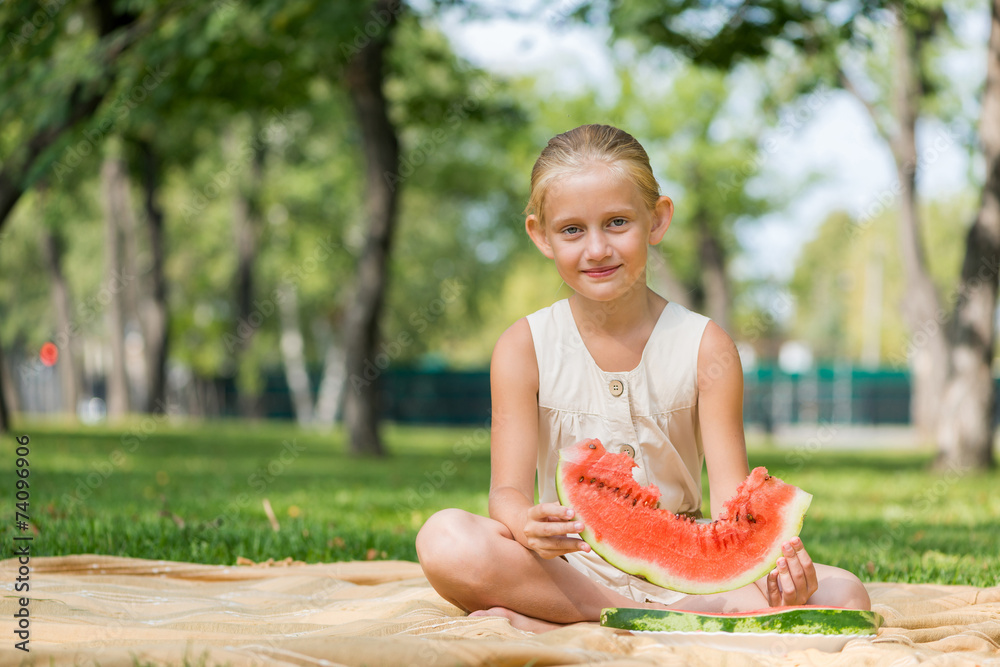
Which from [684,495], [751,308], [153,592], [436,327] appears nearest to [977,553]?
[684,495]

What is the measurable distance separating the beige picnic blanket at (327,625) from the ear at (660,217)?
1182mm

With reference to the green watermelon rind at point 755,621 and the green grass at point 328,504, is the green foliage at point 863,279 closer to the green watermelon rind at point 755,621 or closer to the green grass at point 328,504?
the green grass at point 328,504

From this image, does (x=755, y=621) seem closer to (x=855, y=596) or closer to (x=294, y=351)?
(x=855, y=596)

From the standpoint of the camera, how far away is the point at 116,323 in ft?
70.7

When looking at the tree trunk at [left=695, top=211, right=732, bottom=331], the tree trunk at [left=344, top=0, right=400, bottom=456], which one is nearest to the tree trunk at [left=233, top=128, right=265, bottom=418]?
the tree trunk at [left=344, top=0, right=400, bottom=456]

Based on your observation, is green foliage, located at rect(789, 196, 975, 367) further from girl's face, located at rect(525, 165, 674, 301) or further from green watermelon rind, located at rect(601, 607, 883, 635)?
green watermelon rind, located at rect(601, 607, 883, 635)

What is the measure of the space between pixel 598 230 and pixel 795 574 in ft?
3.64

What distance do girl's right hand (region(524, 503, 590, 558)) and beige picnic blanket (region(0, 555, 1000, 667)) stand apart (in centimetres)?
24

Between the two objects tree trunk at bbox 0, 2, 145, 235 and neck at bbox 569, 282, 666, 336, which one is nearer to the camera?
neck at bbox 569, 282, 666, 336

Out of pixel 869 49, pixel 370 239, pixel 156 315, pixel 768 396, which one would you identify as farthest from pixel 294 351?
pixel 869 49

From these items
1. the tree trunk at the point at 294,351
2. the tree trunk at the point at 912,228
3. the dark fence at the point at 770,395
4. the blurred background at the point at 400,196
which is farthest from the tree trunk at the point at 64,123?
the dark fence at the point at 770,395

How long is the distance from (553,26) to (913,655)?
363 inches

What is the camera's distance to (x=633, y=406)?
295 cm

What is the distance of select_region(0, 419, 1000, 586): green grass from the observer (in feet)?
14.5
